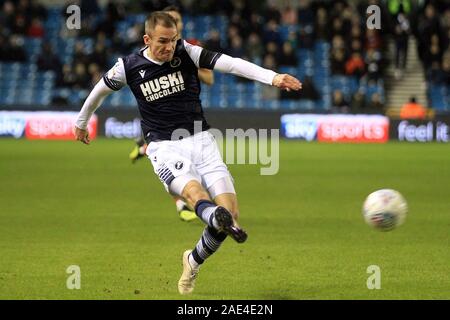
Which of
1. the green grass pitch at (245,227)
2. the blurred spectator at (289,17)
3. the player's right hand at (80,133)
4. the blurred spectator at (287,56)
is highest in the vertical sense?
the blurred spectator at (289,17)

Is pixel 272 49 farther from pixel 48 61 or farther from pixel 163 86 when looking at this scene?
pixel 163 86

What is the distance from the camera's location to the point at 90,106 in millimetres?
8258

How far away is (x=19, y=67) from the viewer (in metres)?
29.8

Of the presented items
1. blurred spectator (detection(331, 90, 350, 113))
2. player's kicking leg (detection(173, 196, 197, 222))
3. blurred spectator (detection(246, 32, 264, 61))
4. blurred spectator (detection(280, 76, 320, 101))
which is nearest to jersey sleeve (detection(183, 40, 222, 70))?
player's kicking leg (detection(173, 196, 197, 222))

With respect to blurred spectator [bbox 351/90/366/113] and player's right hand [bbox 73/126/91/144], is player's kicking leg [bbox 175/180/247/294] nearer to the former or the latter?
player's right hand [bbox 73/126/91/144]

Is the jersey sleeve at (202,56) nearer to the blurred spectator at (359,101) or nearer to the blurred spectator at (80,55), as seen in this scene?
the blurred spectator at (359,101)

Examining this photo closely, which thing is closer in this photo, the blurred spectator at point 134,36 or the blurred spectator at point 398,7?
the blurred spectator at point 398,7

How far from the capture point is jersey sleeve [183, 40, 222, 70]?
7.87 m

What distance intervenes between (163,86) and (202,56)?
0.43 meters

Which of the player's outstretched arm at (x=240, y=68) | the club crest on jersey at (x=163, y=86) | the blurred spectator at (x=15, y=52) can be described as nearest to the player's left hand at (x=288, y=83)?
the player's outstretched arm at (x=240, y=68)

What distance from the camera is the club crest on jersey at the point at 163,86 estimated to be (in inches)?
316

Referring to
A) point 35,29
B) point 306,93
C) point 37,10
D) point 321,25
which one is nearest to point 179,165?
point 306,93
